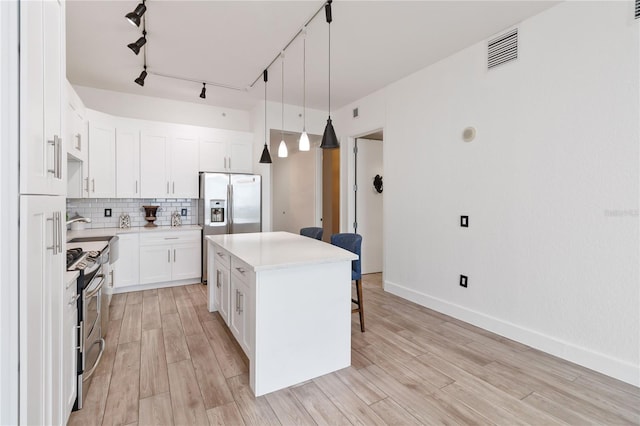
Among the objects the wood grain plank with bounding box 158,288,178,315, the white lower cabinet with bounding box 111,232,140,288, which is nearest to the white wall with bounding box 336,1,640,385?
the wood grain plank with bounding box 158,288,178,315

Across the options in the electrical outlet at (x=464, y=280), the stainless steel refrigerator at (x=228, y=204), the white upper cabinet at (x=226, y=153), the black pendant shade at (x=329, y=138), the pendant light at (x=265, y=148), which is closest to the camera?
the black pendant shade at (x=329, y=138)

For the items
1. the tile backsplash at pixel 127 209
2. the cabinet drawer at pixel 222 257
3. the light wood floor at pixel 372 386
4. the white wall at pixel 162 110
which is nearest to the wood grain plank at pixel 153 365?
the light wood floor at pixel 372 386

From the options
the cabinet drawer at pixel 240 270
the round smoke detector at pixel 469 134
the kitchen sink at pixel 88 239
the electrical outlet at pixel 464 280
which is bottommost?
the electrical outlet at pixel 464 280

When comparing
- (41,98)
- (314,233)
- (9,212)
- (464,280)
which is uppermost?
(41,98)

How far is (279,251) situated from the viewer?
8.00 feet

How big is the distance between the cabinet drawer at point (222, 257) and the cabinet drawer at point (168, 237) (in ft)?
Result: 4.57

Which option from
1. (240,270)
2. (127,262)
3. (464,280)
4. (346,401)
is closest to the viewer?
(346,401)

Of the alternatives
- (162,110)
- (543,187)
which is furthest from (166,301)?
(543,187)

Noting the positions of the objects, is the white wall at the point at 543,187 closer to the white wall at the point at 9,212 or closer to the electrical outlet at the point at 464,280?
the electrical outlet at the point at 464,280

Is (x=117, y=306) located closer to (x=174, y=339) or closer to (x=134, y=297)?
(x=134, y=297)

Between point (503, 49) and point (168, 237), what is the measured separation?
15.2 feet

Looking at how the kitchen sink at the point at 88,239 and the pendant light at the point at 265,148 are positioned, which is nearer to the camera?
the kitchen sink at the point at 88,239

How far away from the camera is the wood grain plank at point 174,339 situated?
2.49 metres

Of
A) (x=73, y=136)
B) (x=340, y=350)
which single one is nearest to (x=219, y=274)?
(x=340, y=350)
